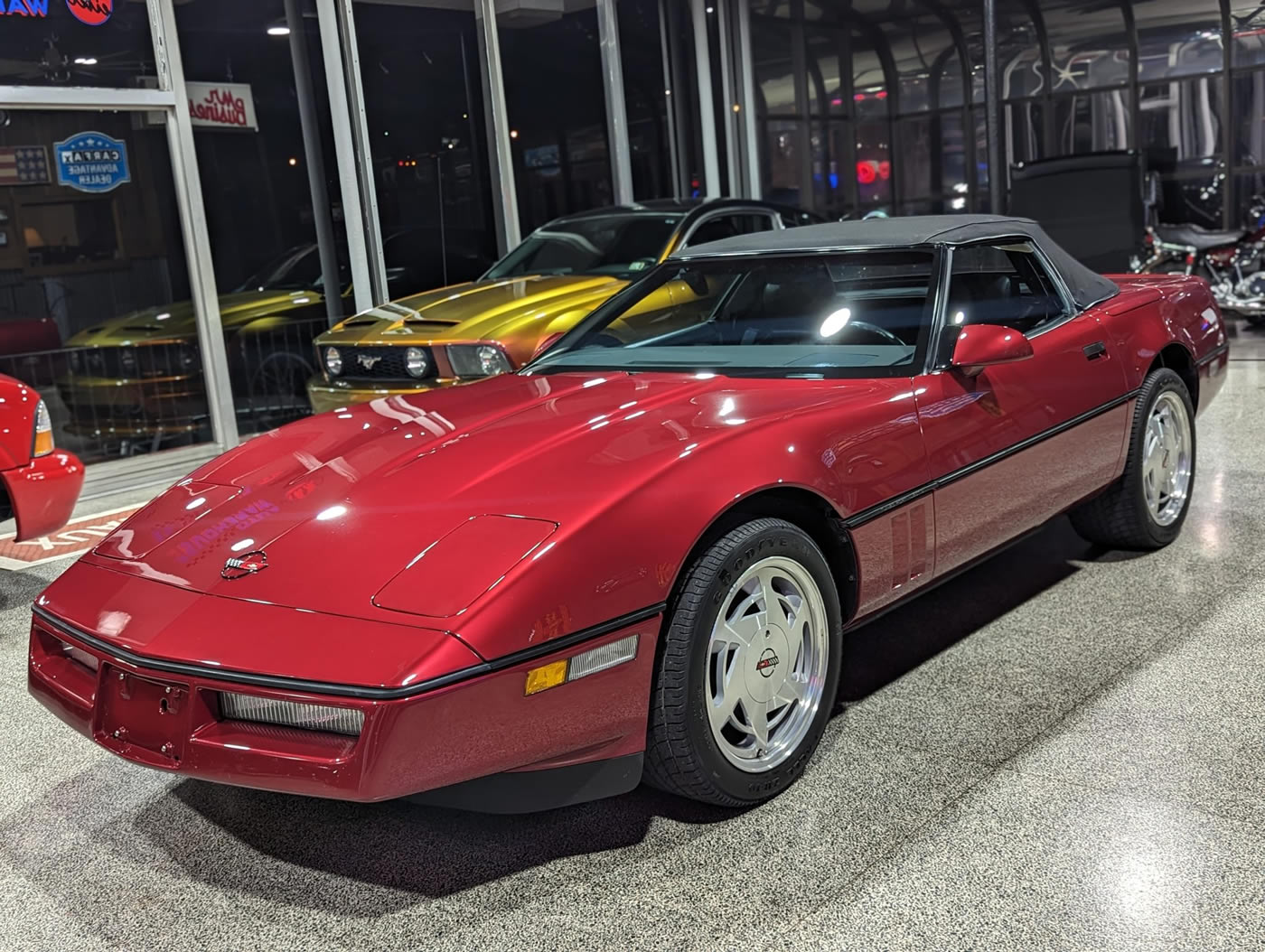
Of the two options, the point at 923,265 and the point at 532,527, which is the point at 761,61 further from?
the point at 532,527

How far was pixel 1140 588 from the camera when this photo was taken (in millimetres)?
3766

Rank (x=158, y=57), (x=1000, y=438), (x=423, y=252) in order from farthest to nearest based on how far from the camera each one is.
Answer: (x=423, y=252) → (x=158, y=57) → (x=1000, y=438)

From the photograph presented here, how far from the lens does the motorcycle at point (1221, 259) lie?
9.71 m

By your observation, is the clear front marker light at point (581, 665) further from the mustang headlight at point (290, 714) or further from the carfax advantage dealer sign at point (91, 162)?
the carfax advantage dealer sign at point (91, 162)

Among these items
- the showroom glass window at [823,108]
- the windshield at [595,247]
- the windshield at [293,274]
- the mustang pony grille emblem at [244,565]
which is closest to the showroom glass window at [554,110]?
the windshield at [293,274]

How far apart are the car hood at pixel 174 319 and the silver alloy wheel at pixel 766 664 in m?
6.33

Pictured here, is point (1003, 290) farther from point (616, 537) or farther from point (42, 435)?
point (42, 435)

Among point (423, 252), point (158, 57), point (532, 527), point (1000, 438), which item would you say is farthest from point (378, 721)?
point (423, 252)

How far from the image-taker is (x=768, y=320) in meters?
3.48

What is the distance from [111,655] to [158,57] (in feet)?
21.8

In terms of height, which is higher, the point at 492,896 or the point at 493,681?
the point at 493,681

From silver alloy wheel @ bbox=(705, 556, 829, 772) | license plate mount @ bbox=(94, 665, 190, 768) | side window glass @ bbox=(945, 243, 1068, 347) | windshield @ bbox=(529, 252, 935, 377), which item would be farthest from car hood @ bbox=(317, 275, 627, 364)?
license plate mount @ bbox=(94, 665, 190, 768)

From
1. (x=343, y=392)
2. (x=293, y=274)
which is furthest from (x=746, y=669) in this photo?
(x=293, y=274)

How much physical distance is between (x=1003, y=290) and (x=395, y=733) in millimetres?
2442
